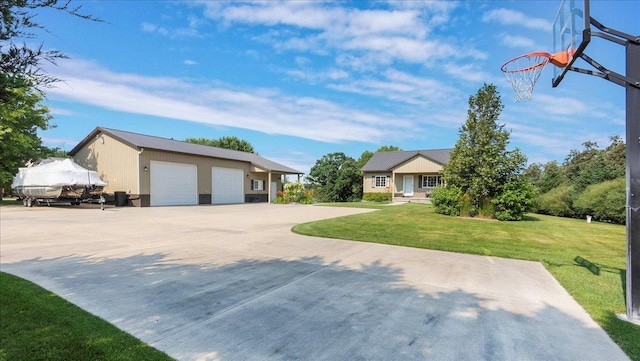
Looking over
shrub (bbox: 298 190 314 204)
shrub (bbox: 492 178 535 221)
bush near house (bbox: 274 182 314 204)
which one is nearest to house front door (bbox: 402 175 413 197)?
shrub (bbox: 298 190 314 204)

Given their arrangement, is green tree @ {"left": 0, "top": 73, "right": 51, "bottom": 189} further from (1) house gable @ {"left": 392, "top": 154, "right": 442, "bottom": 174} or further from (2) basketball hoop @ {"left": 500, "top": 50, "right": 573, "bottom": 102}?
(1) house gable @ {"left": 392, "top": 154, "right": 442, "bottom": 174}

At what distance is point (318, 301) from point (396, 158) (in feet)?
104

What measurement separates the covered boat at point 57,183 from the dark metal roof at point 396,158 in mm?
24038

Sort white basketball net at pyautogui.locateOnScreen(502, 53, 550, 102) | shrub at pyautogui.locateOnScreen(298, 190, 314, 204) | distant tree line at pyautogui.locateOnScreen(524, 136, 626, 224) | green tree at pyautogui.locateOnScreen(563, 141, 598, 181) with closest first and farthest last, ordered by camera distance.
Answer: white basketball net at pyautogui.locateOnScreen(502, 53, 550, 102), distant tree line at pyautogui.locateOnScreen(524, 136, 626, 224), shrub at pyautogui.locateOnScreen(298, 190, 314, 204), green tree at pyautogui.locateOnScreen(563, 141, 598, 181)

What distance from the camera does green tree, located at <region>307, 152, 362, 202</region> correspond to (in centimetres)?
3566

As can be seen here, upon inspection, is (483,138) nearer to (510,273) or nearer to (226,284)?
(510,273)

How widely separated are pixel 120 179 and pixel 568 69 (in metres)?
23.7

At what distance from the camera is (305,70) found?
19062mm

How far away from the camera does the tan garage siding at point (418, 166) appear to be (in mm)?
29219

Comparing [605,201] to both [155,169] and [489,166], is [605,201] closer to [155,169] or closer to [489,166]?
[489,166]

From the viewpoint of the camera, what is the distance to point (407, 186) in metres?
32.0

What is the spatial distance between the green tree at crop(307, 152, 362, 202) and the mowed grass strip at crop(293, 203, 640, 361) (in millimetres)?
22869

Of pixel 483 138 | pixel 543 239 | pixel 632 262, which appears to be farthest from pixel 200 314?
pixel 483 138

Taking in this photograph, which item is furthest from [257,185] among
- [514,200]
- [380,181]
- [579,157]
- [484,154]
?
[579,157]
